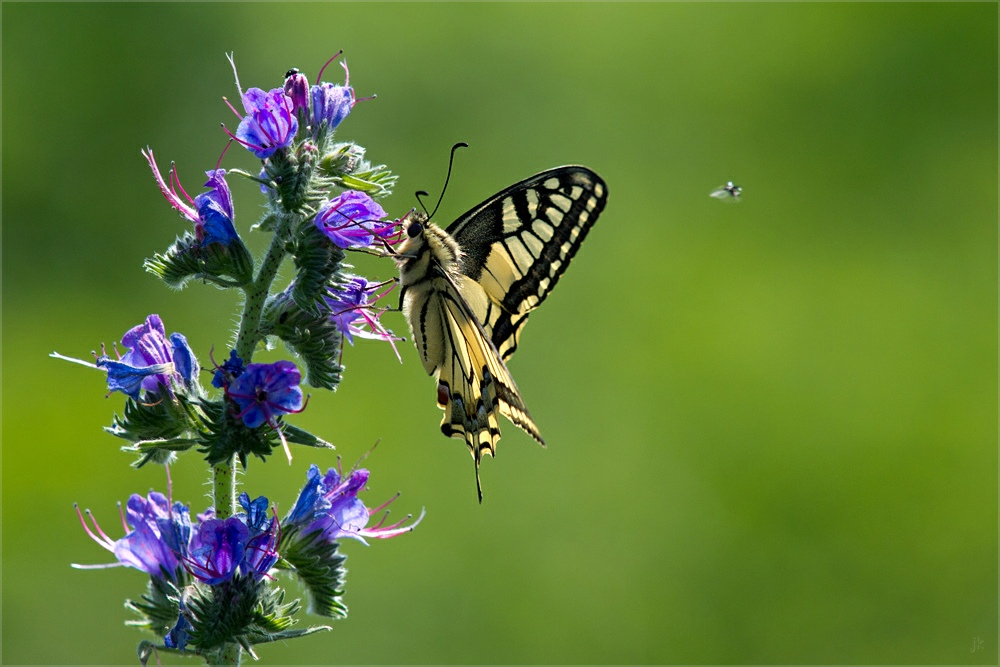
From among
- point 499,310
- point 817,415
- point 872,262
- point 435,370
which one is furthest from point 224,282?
point 872,262

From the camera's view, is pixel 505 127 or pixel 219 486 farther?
pixel 505 127

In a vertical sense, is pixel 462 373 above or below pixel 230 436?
above

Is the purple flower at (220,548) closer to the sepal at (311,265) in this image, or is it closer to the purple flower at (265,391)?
the purple flower at (265,391)

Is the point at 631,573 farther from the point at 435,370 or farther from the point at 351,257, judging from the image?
the point at 435,370

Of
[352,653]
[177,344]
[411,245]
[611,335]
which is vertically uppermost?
[611,335]

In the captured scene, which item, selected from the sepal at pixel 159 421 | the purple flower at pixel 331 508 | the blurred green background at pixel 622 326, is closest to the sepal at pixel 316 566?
the purple flower at pixel 331 508

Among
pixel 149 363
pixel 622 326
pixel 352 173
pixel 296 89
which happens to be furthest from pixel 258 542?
pixel 622 326

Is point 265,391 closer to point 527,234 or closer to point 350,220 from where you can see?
point 350,220
